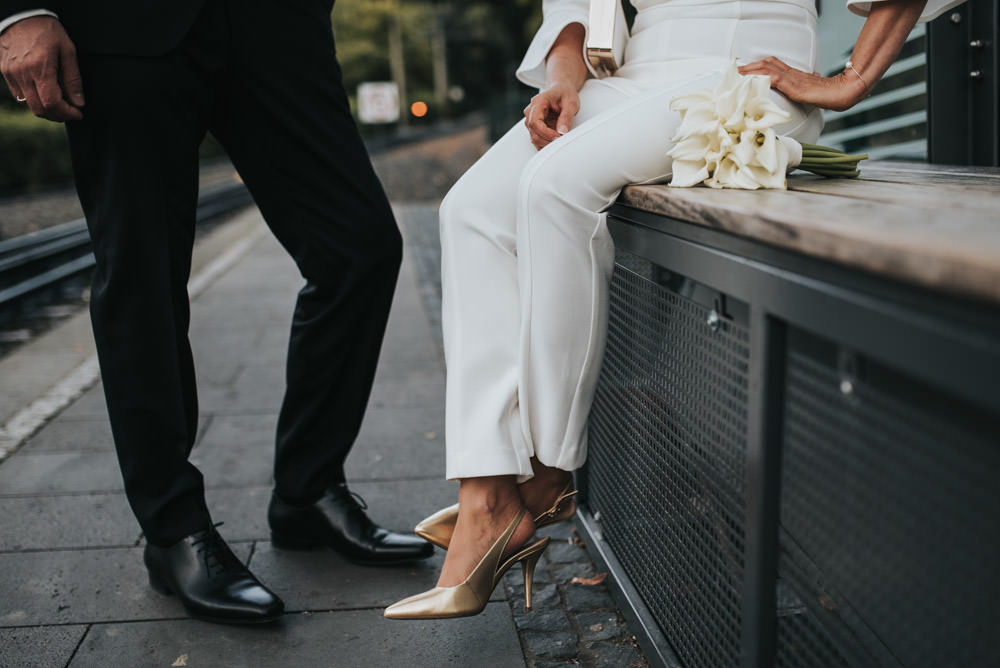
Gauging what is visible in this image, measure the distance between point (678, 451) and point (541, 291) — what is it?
1.35 ft

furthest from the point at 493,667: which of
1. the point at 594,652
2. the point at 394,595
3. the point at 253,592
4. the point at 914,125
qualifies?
the point at 914,125

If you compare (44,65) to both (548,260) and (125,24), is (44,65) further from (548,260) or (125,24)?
(548,260)

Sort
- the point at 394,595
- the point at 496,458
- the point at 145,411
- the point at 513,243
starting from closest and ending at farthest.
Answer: the point at 496,458 < the point at 513,243 < the point at 145,411 < the point at 394,595

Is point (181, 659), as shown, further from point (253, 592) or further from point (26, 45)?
point (26, 45)

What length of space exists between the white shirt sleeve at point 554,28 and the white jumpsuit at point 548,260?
0.26 metres

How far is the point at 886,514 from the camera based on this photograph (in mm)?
1061

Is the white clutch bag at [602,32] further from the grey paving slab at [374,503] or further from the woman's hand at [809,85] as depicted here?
the grey paving slab at [374,503]

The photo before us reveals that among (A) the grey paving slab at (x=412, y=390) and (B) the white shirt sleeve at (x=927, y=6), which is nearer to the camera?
(B) the white shirt sleeve at (x=927, y=6)

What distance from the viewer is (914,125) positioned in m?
4.39

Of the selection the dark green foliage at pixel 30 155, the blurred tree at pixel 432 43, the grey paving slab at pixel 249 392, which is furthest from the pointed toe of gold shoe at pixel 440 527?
the blurred tree at pixel 432 43

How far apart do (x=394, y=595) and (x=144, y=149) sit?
4.01 feet

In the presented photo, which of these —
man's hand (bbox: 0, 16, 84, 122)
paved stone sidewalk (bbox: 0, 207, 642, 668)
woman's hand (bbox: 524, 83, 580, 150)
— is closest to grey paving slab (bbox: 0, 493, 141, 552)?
paved stone sidewalk (bbox: 0, 207, 642, 668)

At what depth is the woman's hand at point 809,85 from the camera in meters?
1.89

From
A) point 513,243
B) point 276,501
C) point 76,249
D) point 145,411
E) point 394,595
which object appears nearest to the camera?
point 513,243
